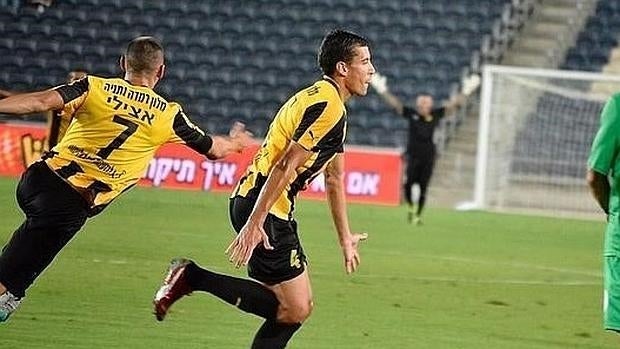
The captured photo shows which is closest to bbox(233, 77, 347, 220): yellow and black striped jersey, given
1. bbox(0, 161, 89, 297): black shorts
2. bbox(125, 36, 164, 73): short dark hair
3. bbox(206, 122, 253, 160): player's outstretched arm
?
bbox(206, 122, 253, 160): player's outstretched arm

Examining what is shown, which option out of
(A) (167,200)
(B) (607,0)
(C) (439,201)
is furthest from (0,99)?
(B) (607,0)

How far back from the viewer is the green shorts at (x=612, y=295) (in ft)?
21.3

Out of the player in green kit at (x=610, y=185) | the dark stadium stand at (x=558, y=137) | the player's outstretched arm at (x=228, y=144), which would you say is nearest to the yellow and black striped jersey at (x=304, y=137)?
the player's outstretched arm at (x=228, y=144)

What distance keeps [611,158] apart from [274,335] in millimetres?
2296

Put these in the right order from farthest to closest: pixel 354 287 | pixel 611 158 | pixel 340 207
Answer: pixel 354 287
pixel 340 207
pixel 611 158

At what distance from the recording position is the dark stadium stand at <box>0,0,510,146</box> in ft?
96.3

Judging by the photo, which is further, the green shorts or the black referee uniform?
the black referee uniform

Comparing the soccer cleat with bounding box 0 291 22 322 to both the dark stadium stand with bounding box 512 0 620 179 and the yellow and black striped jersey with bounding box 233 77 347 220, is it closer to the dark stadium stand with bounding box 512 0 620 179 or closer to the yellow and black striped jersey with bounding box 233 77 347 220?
the yellow and black striped jersey with bounding box 233 77 347 220

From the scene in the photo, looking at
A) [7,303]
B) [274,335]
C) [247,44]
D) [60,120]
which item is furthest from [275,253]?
[247,44]

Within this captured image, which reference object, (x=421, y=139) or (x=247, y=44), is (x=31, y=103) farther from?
(x=247, y=44)

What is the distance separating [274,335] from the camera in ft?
26.0

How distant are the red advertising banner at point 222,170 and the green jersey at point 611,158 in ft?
58.5

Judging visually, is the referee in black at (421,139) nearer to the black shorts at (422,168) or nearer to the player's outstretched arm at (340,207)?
the black shorts at (422,168)

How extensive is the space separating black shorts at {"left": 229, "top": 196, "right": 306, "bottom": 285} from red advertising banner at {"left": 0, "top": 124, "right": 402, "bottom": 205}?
1635 cm
